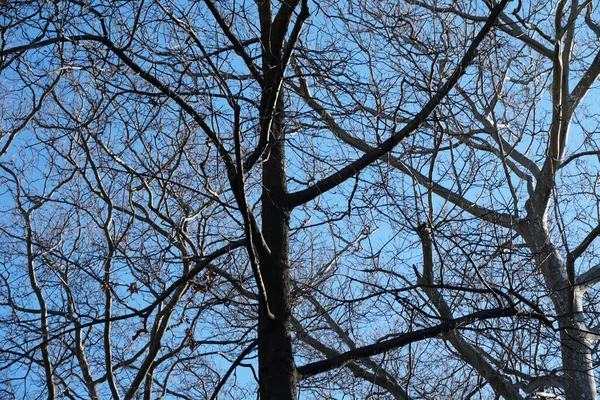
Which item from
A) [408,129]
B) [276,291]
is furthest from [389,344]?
[408,129]

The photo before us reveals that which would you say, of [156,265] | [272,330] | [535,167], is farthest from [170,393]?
[535,167]

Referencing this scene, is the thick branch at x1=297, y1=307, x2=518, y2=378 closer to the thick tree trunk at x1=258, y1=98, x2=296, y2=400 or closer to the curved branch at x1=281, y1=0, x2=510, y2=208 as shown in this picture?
the thick tree trunk at x1=258, y1=98, x2=296, y2=400

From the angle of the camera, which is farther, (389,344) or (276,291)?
(276,291)

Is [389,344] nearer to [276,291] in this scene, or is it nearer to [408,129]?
[276,291]

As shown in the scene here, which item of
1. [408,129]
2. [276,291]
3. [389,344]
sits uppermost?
[408,129]

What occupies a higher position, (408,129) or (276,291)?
(408,129)

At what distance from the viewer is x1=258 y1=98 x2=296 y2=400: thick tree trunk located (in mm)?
3936

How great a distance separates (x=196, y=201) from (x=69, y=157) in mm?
1919

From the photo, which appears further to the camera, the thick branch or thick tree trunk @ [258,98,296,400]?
the thick branch

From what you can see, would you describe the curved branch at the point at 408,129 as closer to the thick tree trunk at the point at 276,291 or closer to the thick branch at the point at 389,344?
the thick tree trunk at the point at 276,291

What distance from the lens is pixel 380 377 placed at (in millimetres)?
7328

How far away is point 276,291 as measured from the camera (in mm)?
4328

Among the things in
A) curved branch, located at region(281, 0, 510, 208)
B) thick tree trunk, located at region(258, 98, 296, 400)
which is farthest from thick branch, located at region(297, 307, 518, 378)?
curved branch, located at region(281, 0, 510, 208)

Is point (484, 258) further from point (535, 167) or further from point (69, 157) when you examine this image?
point (535, 167)
